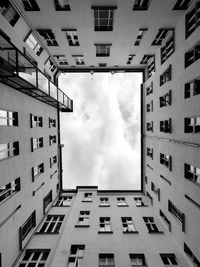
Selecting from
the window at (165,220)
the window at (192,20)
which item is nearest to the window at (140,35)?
the window at (192,20)

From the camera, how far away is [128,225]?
22.4 meters

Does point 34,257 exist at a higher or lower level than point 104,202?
lower

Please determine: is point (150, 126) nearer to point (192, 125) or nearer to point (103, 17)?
point (192, 125)

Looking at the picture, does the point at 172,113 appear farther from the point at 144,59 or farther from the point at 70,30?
the point at 70,30

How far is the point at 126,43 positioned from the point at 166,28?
534cm

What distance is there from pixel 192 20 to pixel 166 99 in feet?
27.2

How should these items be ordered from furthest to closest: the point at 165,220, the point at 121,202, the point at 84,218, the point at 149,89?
the point at 149,89 → the point at 121,202 → the point at 84,218 → the point at 165,220

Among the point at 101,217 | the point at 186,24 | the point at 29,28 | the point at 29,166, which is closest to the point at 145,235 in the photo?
the point at 101,217

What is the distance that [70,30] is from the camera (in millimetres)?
21047

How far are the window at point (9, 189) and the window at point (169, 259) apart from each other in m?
15.5

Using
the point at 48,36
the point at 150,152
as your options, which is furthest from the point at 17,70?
the point at 150,152

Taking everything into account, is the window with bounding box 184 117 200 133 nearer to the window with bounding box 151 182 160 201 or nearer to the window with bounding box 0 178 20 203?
the window with bounding box 151 182 160 201

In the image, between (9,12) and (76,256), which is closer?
(9,12)

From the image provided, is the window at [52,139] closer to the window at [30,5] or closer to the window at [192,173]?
the window at [30,5]
